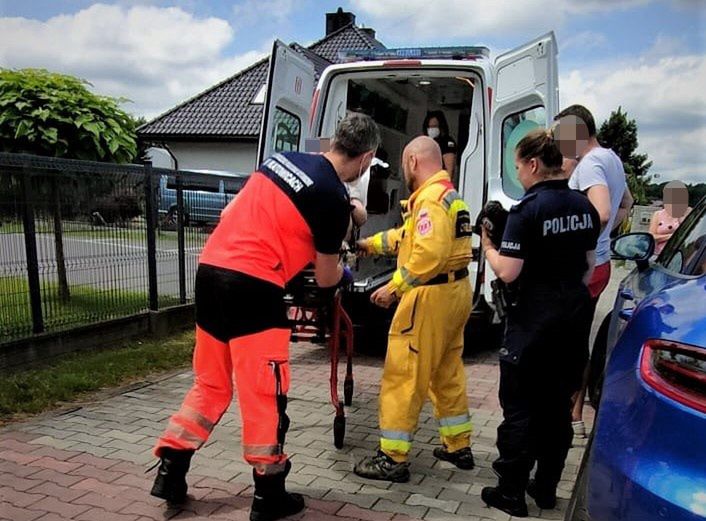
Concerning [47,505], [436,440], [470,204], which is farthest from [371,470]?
[470,204]

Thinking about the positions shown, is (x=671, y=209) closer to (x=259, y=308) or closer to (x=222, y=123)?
(x=259, y=308)

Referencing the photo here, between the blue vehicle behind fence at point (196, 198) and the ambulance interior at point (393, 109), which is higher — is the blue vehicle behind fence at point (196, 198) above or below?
below

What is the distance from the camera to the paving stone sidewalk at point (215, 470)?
3.12m

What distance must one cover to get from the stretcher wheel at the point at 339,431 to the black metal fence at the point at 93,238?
2.88 metres

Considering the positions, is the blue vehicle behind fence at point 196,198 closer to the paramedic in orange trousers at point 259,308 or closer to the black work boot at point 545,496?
the paramedic in orange trousers at point 259,308

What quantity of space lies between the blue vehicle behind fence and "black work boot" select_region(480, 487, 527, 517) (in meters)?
4.59

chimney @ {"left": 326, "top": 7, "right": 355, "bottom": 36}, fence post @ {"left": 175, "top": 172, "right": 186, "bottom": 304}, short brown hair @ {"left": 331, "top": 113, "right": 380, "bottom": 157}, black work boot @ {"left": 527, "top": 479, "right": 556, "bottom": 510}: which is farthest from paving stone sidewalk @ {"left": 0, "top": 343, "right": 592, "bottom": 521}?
chimney @ {"left": 326, "top": 7, "right": 355, "bottom": 36}

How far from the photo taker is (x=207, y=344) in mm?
3020

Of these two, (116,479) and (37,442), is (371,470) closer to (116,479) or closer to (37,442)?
(116,479)

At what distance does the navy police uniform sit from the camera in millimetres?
2910

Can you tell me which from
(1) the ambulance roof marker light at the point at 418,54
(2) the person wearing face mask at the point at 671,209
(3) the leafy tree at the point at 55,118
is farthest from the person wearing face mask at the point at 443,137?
(3) the leafy tree at the point at 55,118

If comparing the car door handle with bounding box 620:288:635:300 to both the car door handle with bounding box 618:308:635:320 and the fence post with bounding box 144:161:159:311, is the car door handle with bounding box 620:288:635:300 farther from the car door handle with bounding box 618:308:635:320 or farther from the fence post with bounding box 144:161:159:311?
the fence post with bounding box 144:161:159:311

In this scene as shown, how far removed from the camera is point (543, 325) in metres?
2.96

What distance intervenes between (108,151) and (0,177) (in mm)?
1754
